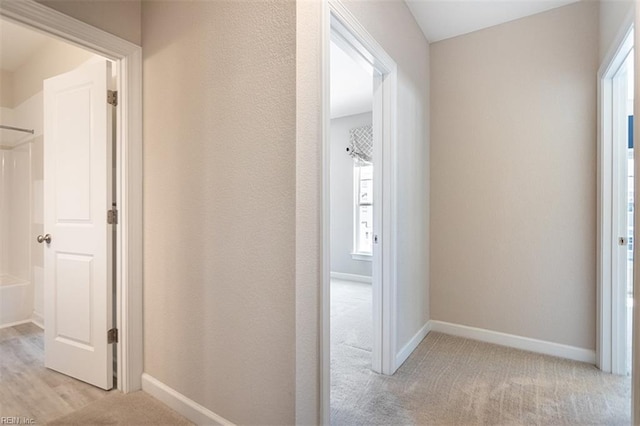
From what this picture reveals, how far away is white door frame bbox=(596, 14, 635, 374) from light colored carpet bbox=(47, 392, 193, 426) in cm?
279

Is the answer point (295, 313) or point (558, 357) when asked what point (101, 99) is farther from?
point (558, 357)

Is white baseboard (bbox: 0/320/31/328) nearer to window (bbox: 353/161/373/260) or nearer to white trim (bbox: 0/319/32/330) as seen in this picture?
white trim (bbox: 0/319/32/330)

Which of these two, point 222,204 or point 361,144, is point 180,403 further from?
point 361,144

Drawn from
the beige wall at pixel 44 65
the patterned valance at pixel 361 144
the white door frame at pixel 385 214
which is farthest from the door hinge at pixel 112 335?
the patterned valance at pixel 361 144

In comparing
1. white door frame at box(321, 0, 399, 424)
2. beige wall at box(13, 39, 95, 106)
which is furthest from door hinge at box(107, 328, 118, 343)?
beige wall at box(13, 39, 95, 106)

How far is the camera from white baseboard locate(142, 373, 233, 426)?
158 centimetres

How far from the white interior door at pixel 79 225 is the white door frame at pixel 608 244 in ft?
11.0

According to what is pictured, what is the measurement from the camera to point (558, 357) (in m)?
2.40

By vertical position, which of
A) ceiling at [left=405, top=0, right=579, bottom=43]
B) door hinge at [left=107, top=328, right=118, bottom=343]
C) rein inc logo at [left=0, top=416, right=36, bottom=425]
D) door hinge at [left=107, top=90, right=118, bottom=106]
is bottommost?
rein inc logo at [left=0, top=416, right=36, bottom=425]

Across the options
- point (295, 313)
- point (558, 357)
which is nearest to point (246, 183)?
point (295, 313)

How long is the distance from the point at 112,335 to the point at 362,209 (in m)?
3.99

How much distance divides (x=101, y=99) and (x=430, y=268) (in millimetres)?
2982

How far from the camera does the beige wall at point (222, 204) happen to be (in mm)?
1304

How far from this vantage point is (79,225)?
2076 millimetres
